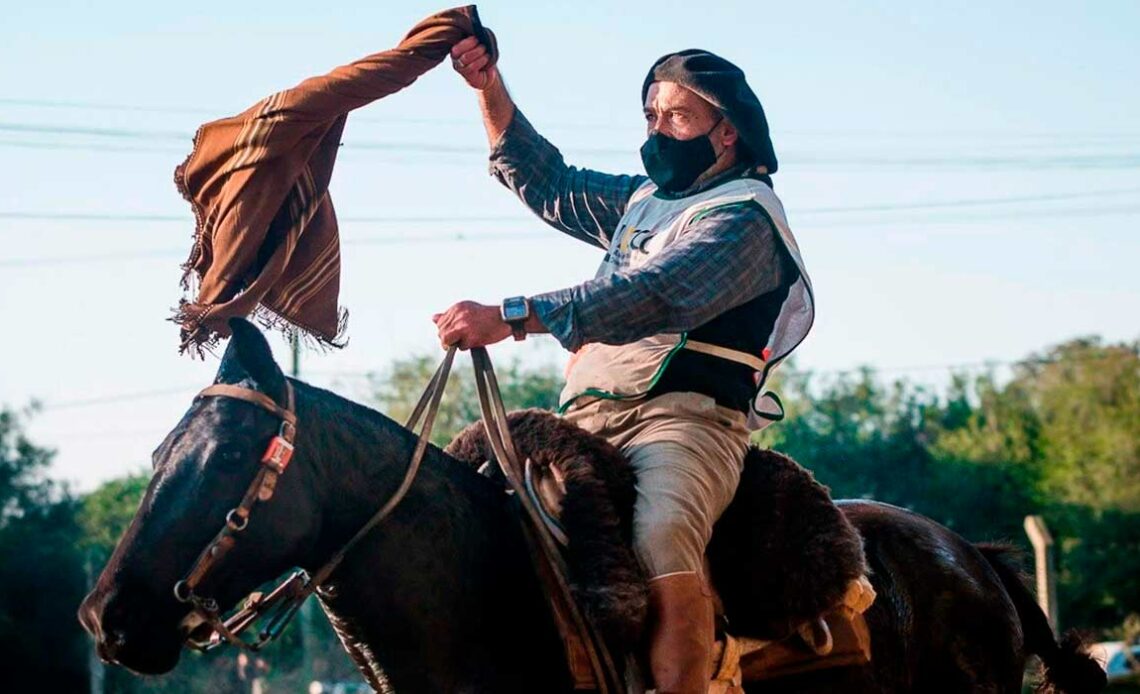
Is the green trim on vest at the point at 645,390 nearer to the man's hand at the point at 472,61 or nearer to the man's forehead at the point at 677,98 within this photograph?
the man's forehead at the point at 677,98

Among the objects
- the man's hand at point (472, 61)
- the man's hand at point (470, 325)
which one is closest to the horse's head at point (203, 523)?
the man's hand at point (470, 325)

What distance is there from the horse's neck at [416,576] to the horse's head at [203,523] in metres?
0.16

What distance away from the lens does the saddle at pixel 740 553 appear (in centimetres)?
527

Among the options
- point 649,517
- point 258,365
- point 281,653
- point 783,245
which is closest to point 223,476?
point 258,365

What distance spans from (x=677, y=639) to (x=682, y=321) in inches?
39.9

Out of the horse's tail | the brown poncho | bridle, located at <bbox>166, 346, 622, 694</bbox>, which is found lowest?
the horse's tail

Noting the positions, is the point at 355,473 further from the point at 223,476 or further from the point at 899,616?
the point at 899,616

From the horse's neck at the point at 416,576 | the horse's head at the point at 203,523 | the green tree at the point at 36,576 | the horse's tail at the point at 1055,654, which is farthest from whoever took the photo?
the green tree at the point at 36,576

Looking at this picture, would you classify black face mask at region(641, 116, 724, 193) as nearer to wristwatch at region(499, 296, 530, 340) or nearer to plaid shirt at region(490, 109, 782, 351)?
plaid shirt at region(490, 109, 782, 351)

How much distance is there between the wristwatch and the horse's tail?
9.97 ft

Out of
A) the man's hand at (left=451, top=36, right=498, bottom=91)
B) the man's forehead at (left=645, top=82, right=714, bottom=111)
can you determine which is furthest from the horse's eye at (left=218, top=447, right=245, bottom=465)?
the man's forehead at (left=645, top=82, right=714, bottom=111)

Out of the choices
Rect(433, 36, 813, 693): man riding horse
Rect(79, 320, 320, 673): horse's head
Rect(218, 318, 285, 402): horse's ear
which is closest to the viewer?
Rect(79, 320, 320, 673): horse's head

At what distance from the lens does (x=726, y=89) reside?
620cm

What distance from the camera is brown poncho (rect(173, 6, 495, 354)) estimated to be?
17.8 feet
